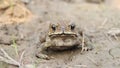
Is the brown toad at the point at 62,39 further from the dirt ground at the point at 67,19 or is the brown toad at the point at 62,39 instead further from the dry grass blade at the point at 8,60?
the dry grass blade at the point at 8,60

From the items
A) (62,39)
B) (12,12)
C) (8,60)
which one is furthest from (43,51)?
(12,12)

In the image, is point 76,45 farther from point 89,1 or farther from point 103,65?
point 89,1

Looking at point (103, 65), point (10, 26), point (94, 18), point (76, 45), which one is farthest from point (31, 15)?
point (103, 65)

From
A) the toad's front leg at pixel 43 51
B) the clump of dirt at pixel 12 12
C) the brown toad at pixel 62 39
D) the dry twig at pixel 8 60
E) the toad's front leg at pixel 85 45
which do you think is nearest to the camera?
the dry twig at pixel 8 60

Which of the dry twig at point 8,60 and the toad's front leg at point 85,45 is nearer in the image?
the dry twig at point 8,60

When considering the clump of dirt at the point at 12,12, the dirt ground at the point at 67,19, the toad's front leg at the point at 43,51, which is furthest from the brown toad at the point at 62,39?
the clump of dirt at the point at 12,12

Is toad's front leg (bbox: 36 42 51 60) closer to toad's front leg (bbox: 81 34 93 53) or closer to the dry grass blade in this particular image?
the dry grass blade


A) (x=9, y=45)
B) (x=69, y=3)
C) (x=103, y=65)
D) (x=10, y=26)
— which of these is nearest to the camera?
(x=103, y=65)
